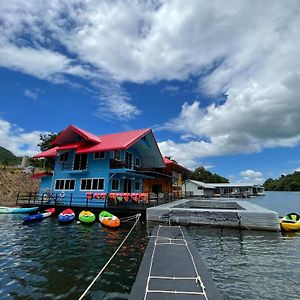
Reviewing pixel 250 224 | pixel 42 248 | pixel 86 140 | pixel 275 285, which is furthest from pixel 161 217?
pixel 86 140

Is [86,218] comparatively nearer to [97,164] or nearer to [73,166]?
[97,164]

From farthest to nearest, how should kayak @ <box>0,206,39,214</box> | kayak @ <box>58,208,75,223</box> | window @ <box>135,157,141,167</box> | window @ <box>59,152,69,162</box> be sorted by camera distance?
window @ <box>135,157,141,167</box> < window @ <box>59,152,69,162</box> < kayak @ <box>0,206,39,214</box> < kayak @ <box>58,208,75,223</box>

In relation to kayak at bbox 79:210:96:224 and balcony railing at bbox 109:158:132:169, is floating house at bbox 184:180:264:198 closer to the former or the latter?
balcony railing at bbox 109:158:132:169

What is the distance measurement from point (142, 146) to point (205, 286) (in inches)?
935

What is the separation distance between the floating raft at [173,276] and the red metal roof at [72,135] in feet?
57.6

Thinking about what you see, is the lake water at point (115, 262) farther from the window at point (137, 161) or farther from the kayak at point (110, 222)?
the window at point (137, 161)

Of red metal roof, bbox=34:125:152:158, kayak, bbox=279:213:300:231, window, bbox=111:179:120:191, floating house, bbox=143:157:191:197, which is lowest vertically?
kayak, bbox=279:213:300:231

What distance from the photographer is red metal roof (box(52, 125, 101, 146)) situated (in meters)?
24.6

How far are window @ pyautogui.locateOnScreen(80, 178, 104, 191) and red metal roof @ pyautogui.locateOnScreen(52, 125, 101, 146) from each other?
4.30m

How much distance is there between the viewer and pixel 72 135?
26.6 metres

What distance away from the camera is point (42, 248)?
35.6ft

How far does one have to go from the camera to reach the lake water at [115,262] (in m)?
6.56

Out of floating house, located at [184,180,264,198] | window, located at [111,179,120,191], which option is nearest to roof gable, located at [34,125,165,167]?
window, located at [111,179,120,191]

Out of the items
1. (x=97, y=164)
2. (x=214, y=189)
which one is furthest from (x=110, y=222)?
(x=214, y=189)
